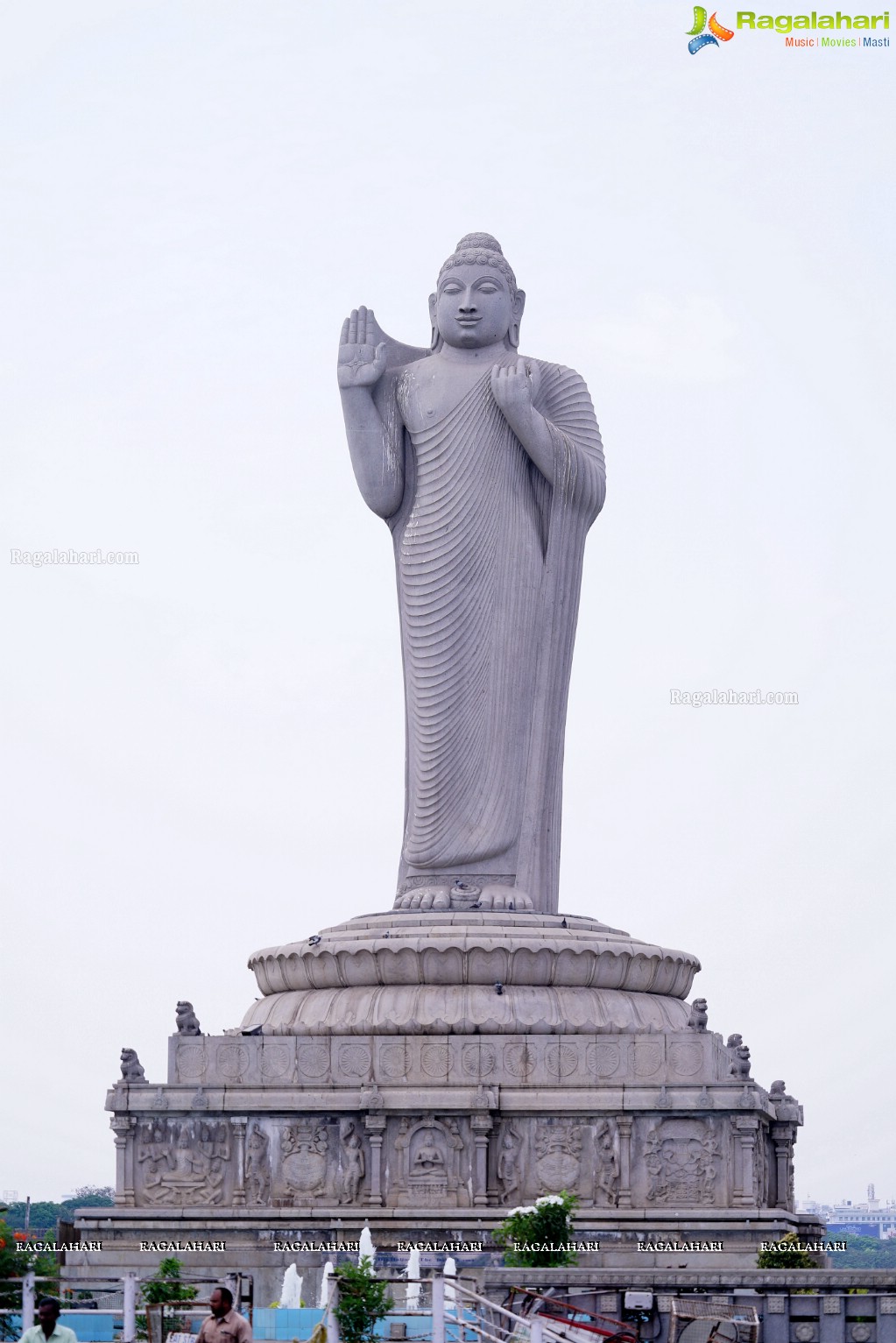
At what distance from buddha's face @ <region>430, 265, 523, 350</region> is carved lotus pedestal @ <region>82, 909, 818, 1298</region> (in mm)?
6397

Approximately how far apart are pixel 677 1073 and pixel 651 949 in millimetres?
1822

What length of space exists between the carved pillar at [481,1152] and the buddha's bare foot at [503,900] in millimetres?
2917

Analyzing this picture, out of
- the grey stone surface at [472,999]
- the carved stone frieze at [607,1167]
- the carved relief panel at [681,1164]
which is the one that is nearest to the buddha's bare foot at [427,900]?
the grey stone surface at [472,999]

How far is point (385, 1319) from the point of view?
18203 millimetres

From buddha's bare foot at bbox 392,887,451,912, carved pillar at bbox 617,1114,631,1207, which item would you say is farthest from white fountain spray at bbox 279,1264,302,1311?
buddha's bare foot at bbox 392,887,451,912

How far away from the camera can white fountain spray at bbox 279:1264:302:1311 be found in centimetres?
2115

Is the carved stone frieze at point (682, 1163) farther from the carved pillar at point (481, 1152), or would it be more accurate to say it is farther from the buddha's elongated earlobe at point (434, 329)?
the buddha's elongated earlobe at point (434, 329)

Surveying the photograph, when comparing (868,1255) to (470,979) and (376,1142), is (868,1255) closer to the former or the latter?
(470,979)

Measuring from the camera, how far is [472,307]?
27531 millimetres

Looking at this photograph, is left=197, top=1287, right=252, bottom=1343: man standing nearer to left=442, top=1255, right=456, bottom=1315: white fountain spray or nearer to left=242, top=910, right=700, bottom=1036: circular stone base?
left=442, top=1255, right=456, bottom=1315: white fountain spray

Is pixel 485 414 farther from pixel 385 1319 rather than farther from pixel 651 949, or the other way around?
pixel 385 1319

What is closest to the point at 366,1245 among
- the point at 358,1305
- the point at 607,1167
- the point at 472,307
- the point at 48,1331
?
the point at 607,1167

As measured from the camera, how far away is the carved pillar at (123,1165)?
23.6 metres

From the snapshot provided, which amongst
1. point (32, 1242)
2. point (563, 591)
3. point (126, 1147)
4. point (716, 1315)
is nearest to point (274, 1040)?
point (126, 1147)
